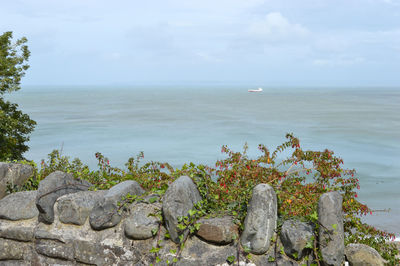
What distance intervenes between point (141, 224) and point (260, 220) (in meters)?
1.11

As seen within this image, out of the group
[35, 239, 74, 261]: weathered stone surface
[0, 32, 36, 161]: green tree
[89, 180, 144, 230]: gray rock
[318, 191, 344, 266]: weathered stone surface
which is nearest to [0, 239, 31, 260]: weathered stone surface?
[35, 239, 74, 261]: weathered stone surface

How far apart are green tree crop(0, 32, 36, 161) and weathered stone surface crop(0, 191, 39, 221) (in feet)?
20.2

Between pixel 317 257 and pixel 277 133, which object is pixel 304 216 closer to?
pixel 317 257

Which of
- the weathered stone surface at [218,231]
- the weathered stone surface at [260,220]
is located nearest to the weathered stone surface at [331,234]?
the weathered stone surface at [260,220]

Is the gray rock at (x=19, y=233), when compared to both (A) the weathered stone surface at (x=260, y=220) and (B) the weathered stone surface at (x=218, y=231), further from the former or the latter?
(A) the weathered stone surface at (x=260, y=220)

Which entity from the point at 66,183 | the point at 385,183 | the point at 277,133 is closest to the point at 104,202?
the point at 66,183

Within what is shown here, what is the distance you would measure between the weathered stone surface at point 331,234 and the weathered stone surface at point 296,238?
12 cm

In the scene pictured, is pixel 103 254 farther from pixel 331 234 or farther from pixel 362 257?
pixel 362 257

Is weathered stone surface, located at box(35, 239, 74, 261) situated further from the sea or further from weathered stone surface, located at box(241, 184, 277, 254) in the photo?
the sea

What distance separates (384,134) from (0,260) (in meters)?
37.4

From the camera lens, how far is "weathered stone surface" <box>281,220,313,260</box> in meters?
3.26

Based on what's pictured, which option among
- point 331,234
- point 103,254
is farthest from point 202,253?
point 331,234

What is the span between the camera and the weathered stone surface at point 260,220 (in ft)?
10.8

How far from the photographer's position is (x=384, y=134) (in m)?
36.0
